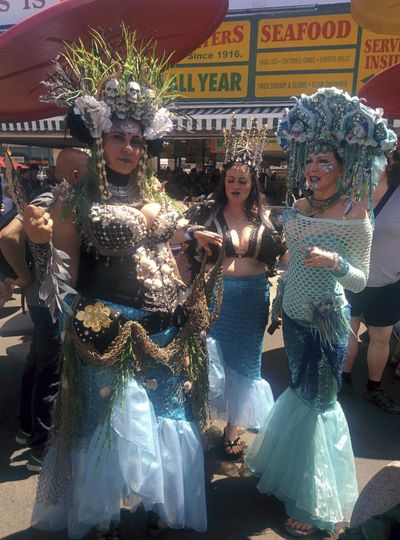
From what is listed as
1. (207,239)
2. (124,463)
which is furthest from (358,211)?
(124,463)

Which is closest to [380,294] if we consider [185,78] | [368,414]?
[368,414]

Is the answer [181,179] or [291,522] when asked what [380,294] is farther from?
[181,179]

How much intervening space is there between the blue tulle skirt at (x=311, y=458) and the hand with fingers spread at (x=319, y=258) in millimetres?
451

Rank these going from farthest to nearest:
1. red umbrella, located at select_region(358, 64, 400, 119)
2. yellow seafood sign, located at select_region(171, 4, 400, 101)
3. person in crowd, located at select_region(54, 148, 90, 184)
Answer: yellow seafood sign, located at select_region(171, 4, 400, 101) < red umbrella, located at select_region(358, 64, 400, 119) < person in crowd, located at select_region(54, 148, 90, 184)

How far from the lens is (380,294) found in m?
3.50

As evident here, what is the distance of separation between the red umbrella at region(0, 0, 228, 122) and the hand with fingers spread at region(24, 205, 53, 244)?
0.68 meters

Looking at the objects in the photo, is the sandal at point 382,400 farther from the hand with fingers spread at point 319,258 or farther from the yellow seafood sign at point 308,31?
the yellow seafood sign at point 308,31

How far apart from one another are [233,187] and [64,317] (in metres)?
1.31

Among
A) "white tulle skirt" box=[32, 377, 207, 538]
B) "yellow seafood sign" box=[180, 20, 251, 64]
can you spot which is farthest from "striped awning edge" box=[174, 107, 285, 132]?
"white tulle skirt" box=[32, 377, 207, 538]

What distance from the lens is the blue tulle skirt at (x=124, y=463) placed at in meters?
1.91

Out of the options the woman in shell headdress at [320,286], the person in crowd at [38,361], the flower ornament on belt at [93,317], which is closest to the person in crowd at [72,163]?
the person in crowd at [38,361]

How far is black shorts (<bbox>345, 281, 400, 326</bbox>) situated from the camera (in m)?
3.46

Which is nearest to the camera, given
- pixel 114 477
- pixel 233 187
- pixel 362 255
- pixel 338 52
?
pixel 114 477

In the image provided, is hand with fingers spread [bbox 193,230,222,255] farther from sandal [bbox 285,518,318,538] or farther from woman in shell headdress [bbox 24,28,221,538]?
sandal [bbox 285,518,318,538]
